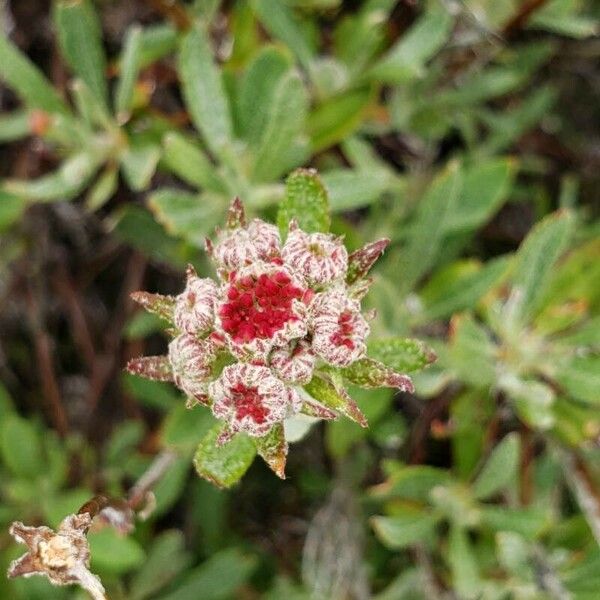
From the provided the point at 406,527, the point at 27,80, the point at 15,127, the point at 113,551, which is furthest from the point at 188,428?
the point at 15,127

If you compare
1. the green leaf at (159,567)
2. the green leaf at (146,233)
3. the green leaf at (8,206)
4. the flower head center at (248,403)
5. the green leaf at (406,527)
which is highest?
the flower head center at (248,403)

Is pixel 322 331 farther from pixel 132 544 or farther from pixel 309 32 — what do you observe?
pixel 309 32

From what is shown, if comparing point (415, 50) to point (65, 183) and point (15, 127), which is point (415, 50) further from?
point (15, 127)

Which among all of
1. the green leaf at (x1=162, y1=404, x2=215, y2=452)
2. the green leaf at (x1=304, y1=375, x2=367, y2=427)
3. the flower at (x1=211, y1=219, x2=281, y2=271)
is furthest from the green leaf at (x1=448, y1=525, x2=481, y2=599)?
the flower at (x1=211, y1=219, x2=281, y2=271)

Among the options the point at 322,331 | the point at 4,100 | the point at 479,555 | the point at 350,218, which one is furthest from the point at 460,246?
the point at 4,100

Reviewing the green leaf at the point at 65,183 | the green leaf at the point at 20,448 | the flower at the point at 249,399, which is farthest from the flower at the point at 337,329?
the green leaf at the point at 20,448

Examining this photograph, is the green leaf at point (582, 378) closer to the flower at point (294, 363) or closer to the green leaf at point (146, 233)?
the flower at point (294, 363)
